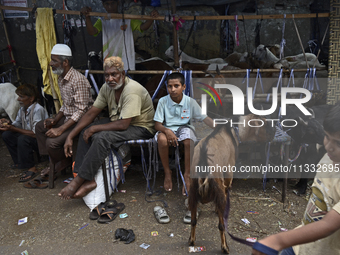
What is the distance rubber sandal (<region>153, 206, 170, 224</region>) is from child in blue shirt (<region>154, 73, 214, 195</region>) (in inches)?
12.2

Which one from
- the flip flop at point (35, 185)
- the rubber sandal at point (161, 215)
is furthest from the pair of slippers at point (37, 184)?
the rubber sandal at point (161, 215)

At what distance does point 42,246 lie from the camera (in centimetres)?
273

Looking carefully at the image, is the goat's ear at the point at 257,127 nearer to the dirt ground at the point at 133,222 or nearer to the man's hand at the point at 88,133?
the dirt ground at the point at 133,222

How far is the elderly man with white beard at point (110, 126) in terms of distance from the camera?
3.29m

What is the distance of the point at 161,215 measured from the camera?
307cm

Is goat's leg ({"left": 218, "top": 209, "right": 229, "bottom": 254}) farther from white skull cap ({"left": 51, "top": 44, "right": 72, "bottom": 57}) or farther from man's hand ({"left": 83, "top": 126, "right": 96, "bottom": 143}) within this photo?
white skull cap ({"left": 51, "top": 44, "right": 72, "bottom": 57})

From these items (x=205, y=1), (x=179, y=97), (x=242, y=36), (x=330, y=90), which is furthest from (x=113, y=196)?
(x=242, y=36)

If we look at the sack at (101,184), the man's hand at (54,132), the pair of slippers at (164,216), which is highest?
the man's hand at (54,132)

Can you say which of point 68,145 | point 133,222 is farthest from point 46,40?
point 133,222

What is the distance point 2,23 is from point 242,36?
5.72m

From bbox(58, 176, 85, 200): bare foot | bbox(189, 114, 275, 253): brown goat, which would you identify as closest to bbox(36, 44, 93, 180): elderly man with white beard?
bbox(58, 176, 85, 200): bare foot

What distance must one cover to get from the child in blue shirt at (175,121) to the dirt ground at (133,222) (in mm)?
467

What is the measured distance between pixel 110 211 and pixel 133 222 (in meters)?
0.30

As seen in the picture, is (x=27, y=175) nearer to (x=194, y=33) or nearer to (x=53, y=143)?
(x=53, y=143)
